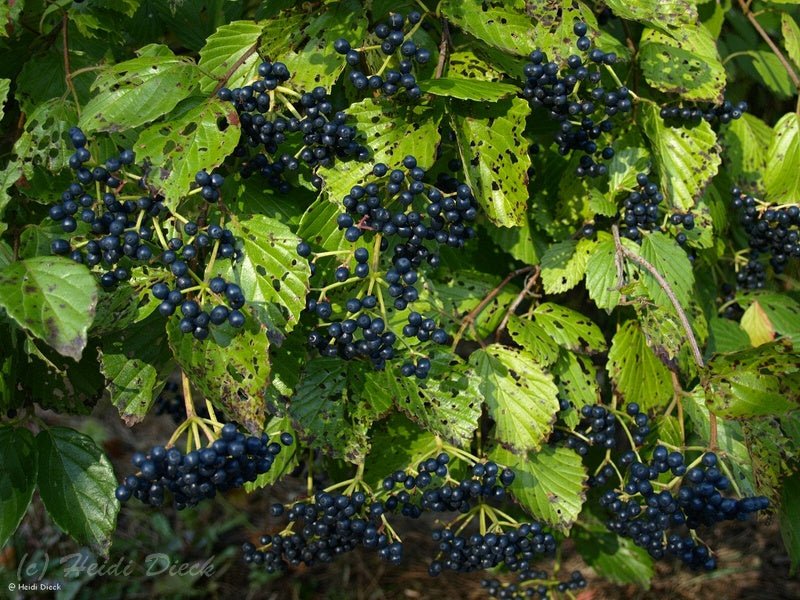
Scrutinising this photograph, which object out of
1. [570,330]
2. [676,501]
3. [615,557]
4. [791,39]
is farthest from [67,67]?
[615,557]

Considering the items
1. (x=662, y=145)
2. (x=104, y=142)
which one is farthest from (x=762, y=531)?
(x=104, y=142)

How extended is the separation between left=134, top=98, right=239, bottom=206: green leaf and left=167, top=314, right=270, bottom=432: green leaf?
36 centimetres

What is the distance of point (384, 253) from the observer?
2404 millimetres

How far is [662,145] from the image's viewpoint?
9.12 feet

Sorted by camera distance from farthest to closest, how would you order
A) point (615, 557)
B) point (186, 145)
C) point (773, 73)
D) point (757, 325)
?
point (615, 557) → point (773, 73) → point (757, 325) → point (186, 145)

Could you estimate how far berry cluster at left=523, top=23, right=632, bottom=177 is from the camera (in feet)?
7.56

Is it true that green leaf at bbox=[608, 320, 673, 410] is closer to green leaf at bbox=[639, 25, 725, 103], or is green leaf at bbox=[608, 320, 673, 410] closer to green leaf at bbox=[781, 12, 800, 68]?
green leaf at bbox=[639, 25, 725, 103]

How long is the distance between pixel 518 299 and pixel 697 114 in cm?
89

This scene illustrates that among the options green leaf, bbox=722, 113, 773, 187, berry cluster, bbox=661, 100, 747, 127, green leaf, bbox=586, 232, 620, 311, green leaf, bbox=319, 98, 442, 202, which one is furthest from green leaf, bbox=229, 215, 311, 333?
green leaf, bbox=722, 113, 773, 187

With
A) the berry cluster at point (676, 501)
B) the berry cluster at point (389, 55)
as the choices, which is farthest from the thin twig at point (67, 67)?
the berry cluster at point (676, 501)

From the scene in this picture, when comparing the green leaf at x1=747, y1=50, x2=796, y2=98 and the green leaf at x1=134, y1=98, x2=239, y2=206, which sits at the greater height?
the green leaf at x1=134, y1=98, x2=239, y2=206

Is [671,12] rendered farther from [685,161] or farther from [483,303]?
[483,303]

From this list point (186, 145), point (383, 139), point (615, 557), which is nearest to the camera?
point (186, 145)

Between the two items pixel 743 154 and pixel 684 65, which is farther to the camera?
pixel 743 154
